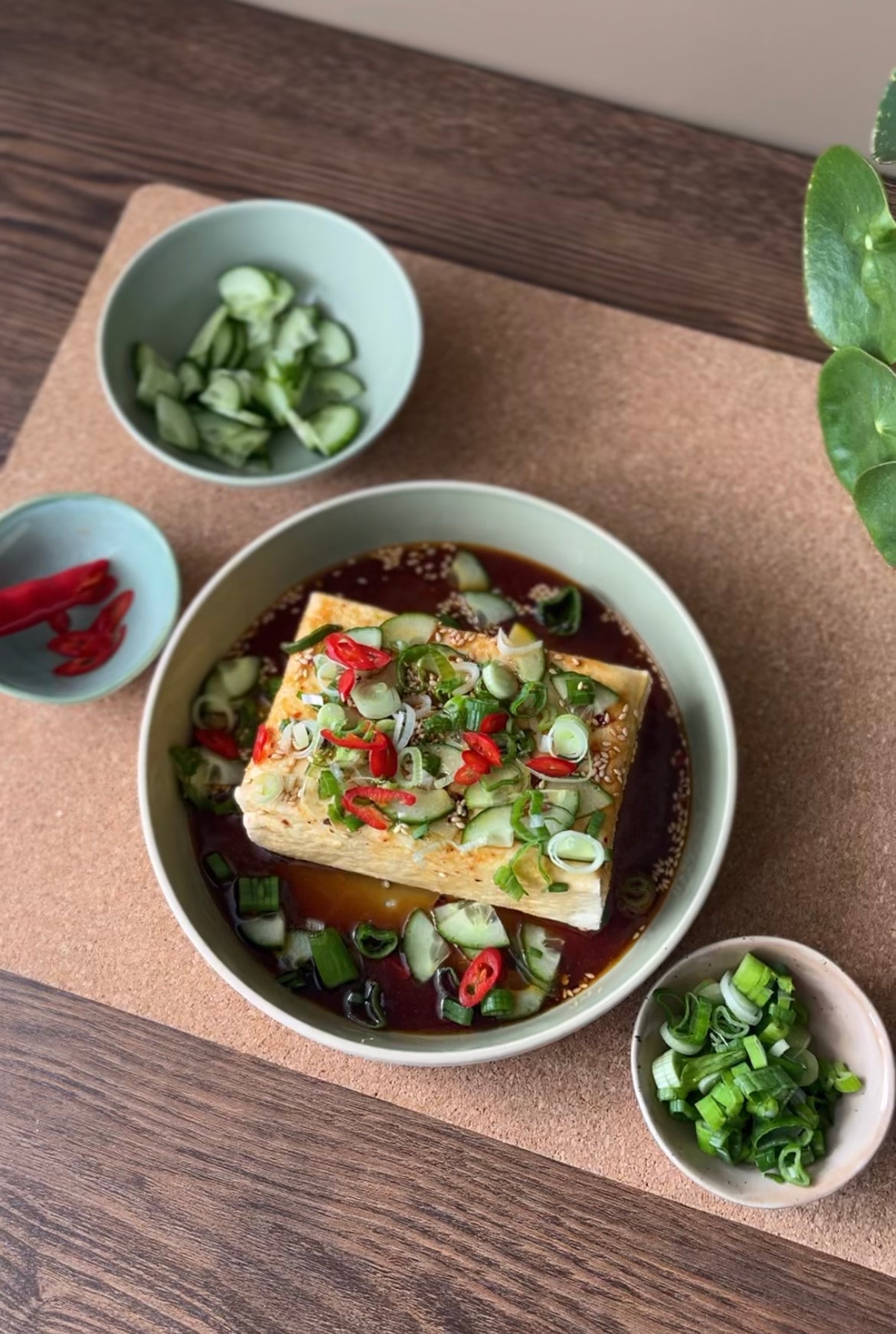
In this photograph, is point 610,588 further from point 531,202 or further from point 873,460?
point 531,202

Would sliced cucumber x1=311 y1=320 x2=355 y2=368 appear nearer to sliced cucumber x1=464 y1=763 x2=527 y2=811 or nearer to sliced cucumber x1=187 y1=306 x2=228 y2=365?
sliced cucumber x1=187 y1=306 x2=228 y2=365

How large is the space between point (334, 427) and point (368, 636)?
1.85 feet

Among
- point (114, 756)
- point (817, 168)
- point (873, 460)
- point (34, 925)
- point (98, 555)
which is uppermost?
point (817, 168)

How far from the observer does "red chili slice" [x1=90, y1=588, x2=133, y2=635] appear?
2.35 meters

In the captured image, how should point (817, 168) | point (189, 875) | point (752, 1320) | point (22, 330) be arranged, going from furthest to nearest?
point (22, 330) → point (189, 875) → point (752, 1320) → point (817, 168)

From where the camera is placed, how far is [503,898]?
2.03 metres

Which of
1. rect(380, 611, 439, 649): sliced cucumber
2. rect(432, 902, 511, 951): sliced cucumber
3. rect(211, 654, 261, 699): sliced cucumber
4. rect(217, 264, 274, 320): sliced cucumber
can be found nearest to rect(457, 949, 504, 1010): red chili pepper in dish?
rect(432, 902, 511, 951): sliced cucumber

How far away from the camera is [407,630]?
6.86 ft

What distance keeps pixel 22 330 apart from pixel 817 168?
1.75m

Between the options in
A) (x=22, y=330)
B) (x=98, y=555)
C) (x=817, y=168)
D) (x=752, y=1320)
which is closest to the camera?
(x=817, y=168)

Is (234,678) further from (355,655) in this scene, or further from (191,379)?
(191,379)

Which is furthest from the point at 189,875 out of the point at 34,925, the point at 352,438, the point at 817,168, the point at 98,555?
the point at 817,168

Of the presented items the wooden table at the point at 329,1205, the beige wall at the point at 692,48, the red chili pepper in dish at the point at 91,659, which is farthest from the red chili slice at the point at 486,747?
the beige wall at the point at 692,48

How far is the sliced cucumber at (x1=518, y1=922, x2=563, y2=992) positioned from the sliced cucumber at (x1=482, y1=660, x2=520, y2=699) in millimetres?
414
